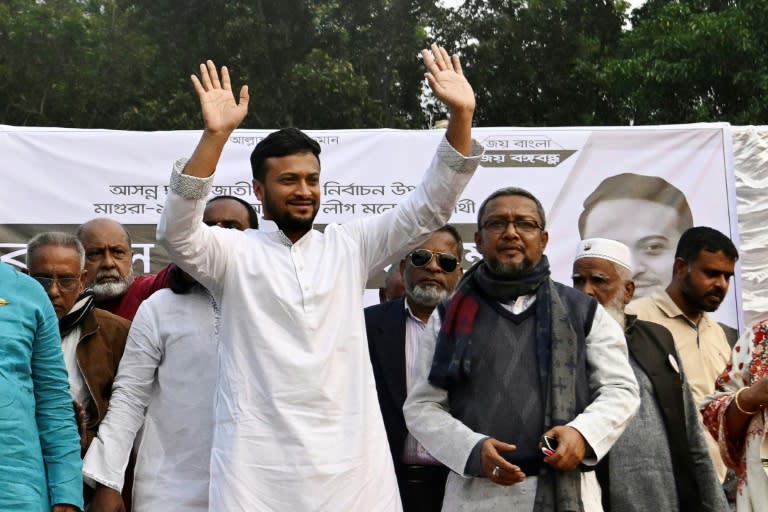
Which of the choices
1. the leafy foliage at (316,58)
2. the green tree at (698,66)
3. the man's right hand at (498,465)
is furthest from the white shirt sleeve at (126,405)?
the leafy foliage at (316,58)

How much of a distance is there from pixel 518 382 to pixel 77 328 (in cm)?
180

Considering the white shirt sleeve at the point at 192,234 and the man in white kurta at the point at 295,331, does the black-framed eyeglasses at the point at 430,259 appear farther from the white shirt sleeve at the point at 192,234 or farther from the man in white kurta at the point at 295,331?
the white shirt sleeve at the point at 192,234

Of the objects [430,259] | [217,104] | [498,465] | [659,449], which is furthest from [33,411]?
[659,449]

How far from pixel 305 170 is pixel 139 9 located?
59.8 feet

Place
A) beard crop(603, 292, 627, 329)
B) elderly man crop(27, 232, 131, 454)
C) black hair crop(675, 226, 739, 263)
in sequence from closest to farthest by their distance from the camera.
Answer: elderly man crop(27, 232, 131, 454), beard crop(603, 292, 627, 329), black hair crop(675, 226, 739, 263)

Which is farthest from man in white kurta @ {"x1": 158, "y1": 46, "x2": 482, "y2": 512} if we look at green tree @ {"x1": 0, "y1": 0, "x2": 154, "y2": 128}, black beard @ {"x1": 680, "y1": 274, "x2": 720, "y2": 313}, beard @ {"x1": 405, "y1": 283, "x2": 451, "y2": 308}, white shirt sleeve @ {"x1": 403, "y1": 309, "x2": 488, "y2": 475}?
green tree @ {"x1": 0, "y1": 0, "x2": 154, "y2": 128}

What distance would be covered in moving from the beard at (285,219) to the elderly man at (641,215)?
11.4 feet

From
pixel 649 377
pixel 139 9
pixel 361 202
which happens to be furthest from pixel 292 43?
pixel 649 377

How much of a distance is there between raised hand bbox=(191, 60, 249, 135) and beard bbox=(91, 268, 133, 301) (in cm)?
184

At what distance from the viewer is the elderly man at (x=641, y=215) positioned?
23.0 ft

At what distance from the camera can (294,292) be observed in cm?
369

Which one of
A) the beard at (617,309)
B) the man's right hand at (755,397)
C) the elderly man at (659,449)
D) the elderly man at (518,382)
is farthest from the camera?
the beard at (617,309)

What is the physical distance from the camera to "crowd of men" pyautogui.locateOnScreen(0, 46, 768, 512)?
11.7ft

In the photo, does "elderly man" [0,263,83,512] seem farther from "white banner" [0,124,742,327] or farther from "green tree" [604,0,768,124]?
"green tree" [604,0,768,124]
